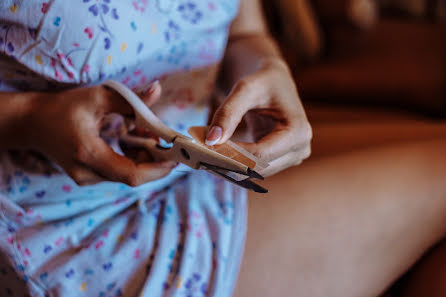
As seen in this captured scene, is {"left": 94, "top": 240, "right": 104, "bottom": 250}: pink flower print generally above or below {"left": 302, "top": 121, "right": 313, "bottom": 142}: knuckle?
below

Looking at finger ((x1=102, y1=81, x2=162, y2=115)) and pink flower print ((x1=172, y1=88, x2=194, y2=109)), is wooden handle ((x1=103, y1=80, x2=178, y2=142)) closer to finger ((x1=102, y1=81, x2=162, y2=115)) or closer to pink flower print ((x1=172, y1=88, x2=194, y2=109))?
finger ((x1=102, y1=81, x2=162, y2=115))

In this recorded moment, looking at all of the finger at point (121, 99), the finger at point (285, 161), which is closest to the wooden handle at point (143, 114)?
the finger at point (121, 99)

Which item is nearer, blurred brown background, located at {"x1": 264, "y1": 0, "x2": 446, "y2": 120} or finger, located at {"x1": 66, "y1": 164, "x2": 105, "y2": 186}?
finger, located at {"x1": 66, "y1": 164, "x2": 105, "y2": 186}

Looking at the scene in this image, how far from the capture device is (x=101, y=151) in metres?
0.43

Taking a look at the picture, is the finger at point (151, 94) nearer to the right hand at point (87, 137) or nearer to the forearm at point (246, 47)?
the right hand at point (87, 137)

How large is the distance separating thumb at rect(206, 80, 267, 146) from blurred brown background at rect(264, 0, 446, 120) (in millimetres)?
514

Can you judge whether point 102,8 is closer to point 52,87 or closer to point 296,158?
point 52,87

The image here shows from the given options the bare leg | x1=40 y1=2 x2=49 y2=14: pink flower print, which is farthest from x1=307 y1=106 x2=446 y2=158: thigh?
x1=40 y1=2 x2=49 y2=14: pink flower print

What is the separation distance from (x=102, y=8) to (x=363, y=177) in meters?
0.36

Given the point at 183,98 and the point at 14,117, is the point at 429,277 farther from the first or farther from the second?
the point at 14,117

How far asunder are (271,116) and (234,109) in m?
0.07

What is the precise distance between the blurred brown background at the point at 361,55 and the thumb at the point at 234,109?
20.2 inches

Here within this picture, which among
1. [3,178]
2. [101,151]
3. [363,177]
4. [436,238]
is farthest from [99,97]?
[436,238]

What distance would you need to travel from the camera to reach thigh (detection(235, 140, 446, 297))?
1.38ft
